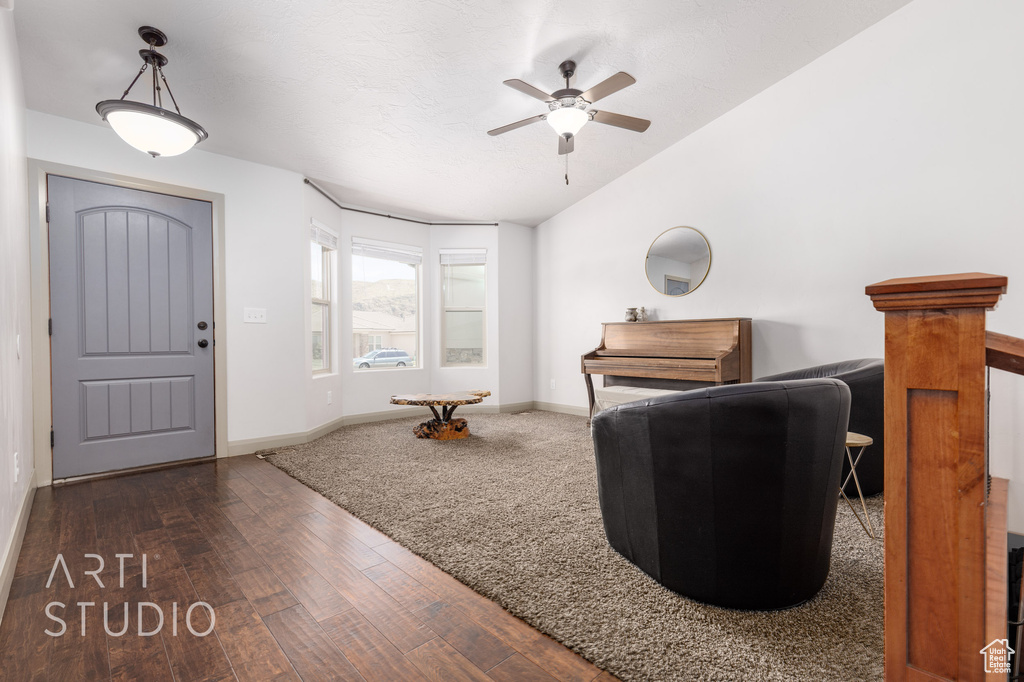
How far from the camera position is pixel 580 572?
5.97ft

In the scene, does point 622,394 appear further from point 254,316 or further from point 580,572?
point 254,316

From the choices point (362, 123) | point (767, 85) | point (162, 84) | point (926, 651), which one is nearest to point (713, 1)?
point (767, 85)

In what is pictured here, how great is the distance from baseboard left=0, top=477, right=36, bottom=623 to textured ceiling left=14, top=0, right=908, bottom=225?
240 centimetres

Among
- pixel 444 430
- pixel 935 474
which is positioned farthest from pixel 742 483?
pixel 444 430

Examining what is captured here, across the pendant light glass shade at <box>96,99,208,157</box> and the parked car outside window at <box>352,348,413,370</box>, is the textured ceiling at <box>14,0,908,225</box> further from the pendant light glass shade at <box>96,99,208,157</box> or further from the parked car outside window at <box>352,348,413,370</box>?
the parked car outside window at <box>352,348,413,370</box>

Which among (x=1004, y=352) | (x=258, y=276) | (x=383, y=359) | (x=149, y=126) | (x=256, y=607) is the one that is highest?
(x=149, y=126)

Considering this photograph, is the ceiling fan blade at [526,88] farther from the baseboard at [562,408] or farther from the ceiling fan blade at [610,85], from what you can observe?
the baseboard at [562,408]

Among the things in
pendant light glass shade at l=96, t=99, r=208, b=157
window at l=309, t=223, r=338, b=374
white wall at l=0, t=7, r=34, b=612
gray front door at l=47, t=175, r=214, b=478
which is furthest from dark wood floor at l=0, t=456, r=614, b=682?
window at l=309, t=223, r=338, b=374

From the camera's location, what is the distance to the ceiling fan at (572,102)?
102 inches

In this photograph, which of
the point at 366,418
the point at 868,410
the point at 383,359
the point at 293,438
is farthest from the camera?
the point at 383,359

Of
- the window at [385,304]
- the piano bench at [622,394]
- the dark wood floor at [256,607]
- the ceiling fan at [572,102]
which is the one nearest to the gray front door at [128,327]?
the dark wood floor at [256,607]

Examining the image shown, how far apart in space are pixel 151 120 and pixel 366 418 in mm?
3448

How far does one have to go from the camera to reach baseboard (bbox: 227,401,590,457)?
12.6 ft

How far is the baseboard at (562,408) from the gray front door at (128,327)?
3.62 meters
